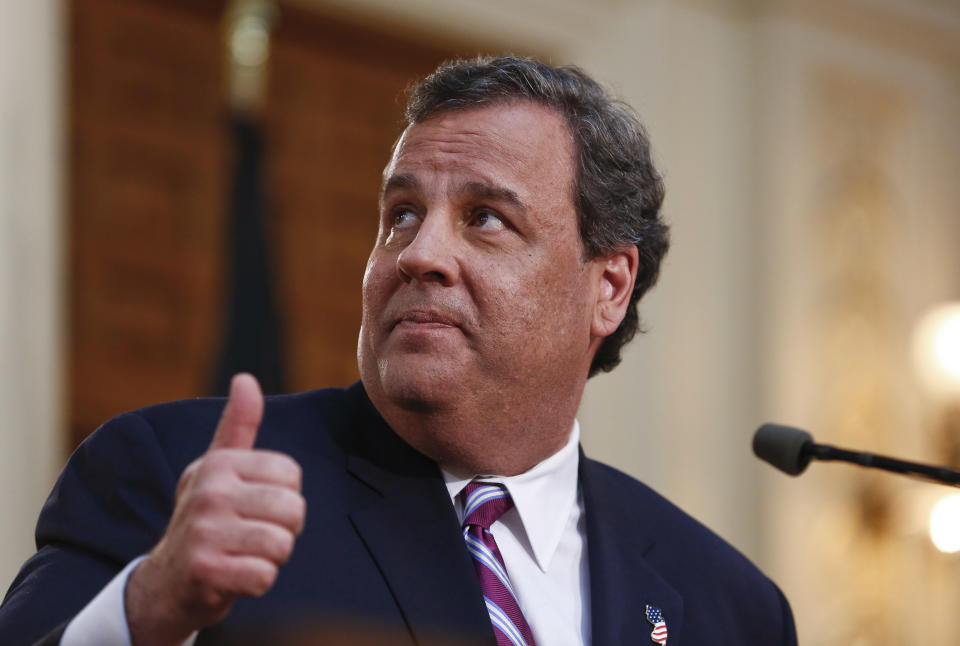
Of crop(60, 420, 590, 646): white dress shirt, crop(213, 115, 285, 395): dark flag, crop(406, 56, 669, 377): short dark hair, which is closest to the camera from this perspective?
crop(60, 420, 590, 646): white dress shirt

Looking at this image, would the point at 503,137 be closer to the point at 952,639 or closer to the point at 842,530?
the point at 842,530

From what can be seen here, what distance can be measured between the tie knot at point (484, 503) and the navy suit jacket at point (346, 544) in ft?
0.21

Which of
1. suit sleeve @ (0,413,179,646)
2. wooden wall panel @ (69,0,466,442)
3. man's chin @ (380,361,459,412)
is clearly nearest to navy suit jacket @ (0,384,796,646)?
suit sleeve @ (0,413,179,646)

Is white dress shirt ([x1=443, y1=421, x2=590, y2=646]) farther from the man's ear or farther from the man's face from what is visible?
the man's ear

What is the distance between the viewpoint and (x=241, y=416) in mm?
1468

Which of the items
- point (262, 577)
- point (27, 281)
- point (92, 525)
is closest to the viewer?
point (262, 577)

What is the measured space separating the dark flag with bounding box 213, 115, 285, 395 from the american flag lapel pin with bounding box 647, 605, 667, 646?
8.62ft

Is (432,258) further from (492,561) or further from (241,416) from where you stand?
(241,416)

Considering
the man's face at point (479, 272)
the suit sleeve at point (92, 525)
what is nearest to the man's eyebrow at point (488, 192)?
the man's face at point (479, 272)

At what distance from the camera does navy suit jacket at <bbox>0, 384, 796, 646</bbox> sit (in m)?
1.76

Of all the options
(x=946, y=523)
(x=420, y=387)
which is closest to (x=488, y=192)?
(x=420, y=387)

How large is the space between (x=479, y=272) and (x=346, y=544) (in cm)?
49

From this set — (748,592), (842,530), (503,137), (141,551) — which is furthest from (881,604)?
(141,551)

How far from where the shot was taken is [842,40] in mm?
6637
